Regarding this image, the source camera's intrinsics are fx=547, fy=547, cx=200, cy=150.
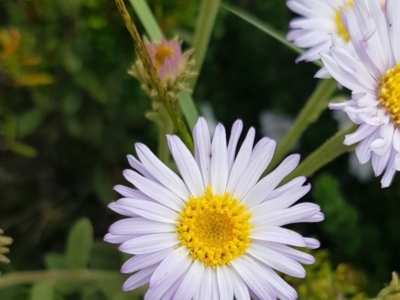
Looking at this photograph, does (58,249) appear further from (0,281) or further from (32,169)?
(0,281)

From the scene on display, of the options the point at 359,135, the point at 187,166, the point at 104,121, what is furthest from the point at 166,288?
the point at 104,121

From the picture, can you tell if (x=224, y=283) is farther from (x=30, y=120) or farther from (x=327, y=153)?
(x=30, y=120)

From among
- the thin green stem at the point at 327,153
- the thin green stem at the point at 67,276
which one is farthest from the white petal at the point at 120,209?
the thin green stem at the point at 67,276

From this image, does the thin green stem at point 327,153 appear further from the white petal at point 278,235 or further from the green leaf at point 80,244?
the green leaf at point 80,244

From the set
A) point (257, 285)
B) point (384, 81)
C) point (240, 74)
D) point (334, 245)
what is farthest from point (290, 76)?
point (257, 285)

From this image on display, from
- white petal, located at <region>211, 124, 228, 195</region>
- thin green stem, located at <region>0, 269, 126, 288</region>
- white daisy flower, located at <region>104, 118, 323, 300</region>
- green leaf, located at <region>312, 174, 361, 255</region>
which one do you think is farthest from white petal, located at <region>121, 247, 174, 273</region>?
green leaf, located at <region>312, 174, 361, 255</region>

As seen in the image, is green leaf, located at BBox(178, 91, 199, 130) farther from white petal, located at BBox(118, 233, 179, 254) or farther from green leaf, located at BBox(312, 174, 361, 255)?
green leaf, located at BBox(312, 174, 361, 255)
